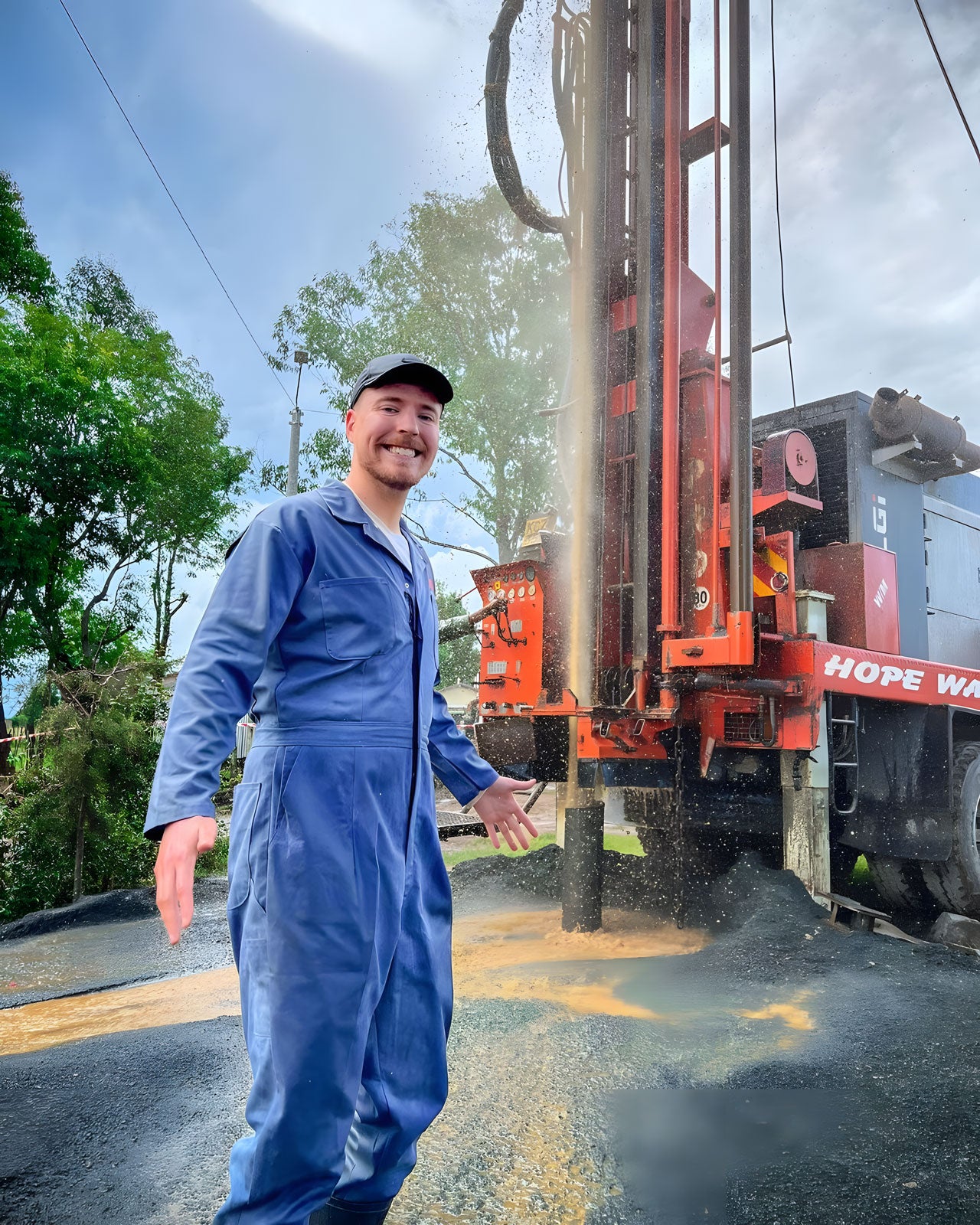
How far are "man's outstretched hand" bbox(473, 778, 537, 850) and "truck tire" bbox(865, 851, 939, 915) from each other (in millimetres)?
4875

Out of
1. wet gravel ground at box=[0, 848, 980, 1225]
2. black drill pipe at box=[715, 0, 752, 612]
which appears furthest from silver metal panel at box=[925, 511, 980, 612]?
wet gravel ground at box=[0, 848, 980, 1225]

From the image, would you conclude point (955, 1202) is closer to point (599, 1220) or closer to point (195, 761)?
point (599, 1220)

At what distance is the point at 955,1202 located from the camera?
89.2 inches

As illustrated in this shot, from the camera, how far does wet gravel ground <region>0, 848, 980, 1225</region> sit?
2.30m

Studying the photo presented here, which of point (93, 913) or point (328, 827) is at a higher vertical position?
point (328, 827)

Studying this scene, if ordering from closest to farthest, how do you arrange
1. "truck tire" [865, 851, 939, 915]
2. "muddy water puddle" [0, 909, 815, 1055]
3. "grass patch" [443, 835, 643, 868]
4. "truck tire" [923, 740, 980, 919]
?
"muddy water puddle" [0, 909, 815, 1055] < "truck tire" [923, 740, 980, 919] < "truck tire" [865, 851, 939, 915] < "grass patch" [443, 835, 643, 868]

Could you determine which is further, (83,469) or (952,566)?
(83,469)

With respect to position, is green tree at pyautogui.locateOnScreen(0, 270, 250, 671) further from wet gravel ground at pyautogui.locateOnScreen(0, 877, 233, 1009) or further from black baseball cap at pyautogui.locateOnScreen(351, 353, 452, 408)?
black baseball cap at pyautogui.locateOnScreen(351, 353, 452, 408)

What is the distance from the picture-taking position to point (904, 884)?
6.28 meters

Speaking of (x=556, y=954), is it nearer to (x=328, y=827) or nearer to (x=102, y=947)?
(x=102, y=947)

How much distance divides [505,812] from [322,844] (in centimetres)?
65

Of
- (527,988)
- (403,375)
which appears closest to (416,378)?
(403,375)

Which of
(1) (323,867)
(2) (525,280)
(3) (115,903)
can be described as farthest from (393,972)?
(2) (525,280)

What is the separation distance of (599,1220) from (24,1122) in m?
1.84
